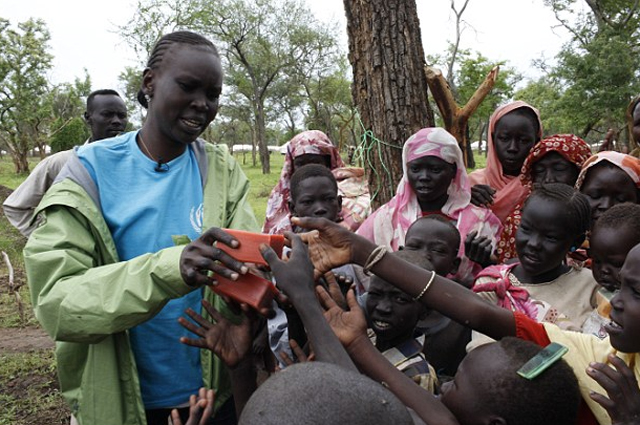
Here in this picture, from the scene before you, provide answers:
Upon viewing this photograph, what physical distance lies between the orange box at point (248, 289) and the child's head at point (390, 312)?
1.75ft

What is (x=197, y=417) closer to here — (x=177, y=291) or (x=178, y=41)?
(x=177, y=291)

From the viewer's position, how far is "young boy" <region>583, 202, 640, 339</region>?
6.22 ft

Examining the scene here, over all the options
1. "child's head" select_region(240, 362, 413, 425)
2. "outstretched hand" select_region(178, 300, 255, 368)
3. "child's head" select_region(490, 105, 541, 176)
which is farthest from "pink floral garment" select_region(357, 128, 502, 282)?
"child's head" select_region(240, 362, 413, 425)

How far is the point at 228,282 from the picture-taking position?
4.89 feet

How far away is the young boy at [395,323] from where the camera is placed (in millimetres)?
1821

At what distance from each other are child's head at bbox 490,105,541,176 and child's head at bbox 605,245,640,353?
1818mm

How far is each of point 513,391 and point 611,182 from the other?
1.56 meters

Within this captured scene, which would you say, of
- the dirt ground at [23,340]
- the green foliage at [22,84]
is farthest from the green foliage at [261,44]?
the dirt ground at [23,340]

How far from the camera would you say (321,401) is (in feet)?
3.11

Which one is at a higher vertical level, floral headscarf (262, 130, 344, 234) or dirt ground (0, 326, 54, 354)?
floral headscarf (262, 130, 344, 234)

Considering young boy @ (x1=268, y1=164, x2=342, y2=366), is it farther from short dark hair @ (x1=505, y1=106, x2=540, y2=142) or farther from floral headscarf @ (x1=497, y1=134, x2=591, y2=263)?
short dark hair @ (x1=505, y1=106, x2=540, y2=142)

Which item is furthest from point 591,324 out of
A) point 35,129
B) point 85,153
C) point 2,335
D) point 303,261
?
point 35,129

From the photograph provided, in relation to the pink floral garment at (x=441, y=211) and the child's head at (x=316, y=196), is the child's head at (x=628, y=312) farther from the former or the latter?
the child's head at (x=316, y=196)

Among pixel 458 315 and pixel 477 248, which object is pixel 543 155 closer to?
pixel 477 248
